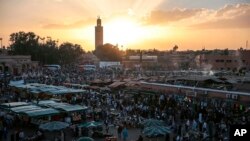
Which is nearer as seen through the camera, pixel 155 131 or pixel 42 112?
pixel 155 131

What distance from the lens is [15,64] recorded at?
225 ft

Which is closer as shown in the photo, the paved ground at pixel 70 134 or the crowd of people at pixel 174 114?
the paved ground at pixel 70 134

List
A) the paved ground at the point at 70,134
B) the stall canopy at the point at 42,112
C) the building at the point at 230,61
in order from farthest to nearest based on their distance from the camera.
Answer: the building at the point at 230,61, the stall canopy at the point at 42,112, the paved ground at the point at 70,134

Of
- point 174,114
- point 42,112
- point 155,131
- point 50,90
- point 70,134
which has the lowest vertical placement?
point 70,134

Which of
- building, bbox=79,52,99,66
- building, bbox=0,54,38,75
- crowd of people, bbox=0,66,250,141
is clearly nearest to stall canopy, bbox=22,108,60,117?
crowd of people, bbox=0,66,250,141

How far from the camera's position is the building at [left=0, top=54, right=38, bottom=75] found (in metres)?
65.6

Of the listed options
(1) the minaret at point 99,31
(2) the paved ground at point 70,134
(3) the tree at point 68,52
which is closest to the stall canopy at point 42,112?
(2) the paved ground at point 70,134

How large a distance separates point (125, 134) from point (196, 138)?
3518 mm

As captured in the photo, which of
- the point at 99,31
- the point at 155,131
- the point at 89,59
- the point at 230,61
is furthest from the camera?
the point at 99,31

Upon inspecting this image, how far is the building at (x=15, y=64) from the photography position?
65.6 meters

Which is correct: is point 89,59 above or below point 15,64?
above

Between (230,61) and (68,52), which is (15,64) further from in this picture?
(230,61)

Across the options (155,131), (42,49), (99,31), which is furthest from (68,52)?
(155,131)

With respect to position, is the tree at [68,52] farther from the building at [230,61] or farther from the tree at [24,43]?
the building at [230,61]
